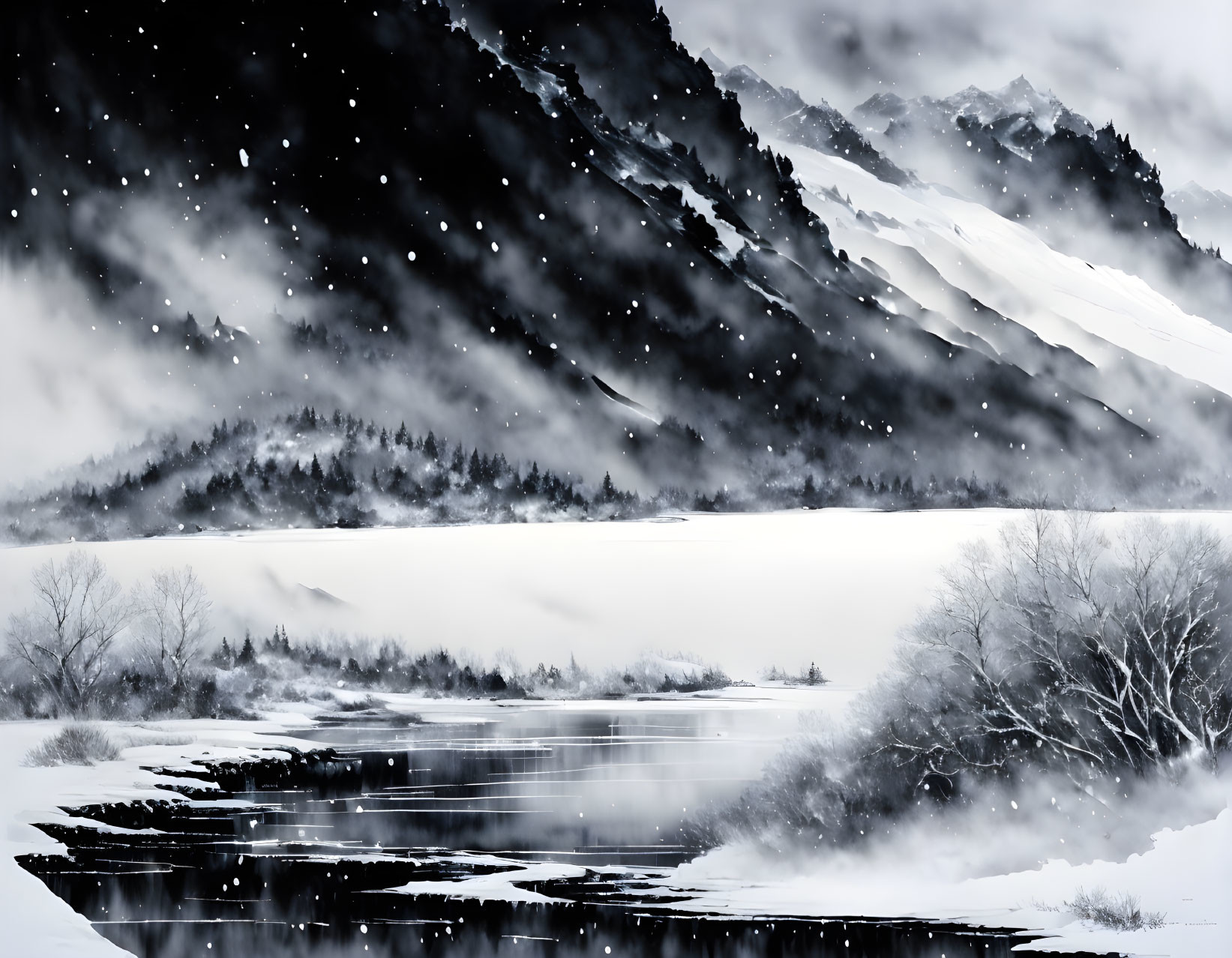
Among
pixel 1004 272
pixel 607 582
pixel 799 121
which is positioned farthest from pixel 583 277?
pixel 1004 272

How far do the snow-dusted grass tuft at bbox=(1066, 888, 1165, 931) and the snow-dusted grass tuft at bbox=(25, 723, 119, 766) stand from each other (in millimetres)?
5212

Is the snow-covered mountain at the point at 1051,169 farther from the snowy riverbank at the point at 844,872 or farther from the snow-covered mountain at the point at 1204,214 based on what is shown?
the snowy riverbank at the point at 844,872

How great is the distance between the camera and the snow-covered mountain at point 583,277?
601cm

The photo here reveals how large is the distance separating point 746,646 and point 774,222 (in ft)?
8.06

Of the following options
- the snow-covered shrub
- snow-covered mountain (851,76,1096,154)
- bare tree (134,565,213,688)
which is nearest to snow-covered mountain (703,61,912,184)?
snow-covered mountain (851,76,1096,154)

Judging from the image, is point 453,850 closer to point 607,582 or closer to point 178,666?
point 607,582

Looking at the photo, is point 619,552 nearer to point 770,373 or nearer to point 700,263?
point 770,373

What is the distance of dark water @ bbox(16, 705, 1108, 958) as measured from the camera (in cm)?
525

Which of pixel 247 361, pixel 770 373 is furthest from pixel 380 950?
pixel 770 373

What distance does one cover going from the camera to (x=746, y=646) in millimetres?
5777

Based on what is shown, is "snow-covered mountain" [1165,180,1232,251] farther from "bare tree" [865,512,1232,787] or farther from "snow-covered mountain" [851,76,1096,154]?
"bare tree" [865,512,1232,787]

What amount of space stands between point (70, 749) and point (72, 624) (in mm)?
696

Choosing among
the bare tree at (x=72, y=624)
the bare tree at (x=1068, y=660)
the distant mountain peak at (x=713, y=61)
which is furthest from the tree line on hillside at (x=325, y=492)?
the distant mountain peak at (x=713, y=61)

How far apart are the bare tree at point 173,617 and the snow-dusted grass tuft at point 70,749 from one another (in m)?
0.54
